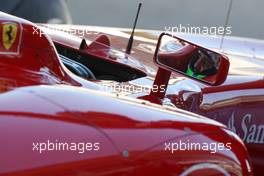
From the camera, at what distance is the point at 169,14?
1060 centimetres

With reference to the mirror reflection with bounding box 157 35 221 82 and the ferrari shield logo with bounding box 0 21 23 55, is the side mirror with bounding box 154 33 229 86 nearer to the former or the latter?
the mirror reflection with bounding box 157 35 221 82

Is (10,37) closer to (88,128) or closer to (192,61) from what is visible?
(192,61)

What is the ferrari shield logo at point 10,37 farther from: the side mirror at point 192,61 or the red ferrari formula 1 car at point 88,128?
the side mirror at point 192,61

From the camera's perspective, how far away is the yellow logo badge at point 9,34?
2373 millimetres

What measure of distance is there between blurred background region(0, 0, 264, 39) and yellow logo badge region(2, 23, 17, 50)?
7.77m

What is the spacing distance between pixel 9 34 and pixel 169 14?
832cm

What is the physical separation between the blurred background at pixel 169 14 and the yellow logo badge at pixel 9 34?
777 centimetres

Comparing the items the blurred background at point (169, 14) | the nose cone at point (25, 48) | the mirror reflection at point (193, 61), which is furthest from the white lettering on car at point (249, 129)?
the blurred background at point (169, 14)

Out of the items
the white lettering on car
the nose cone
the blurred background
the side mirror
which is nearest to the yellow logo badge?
the nose cone

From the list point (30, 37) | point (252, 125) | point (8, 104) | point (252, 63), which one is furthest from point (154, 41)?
point (8, 104)

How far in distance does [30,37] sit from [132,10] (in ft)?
26.7

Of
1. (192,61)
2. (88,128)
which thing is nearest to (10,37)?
(192,61)

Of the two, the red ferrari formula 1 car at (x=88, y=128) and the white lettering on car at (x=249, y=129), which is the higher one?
the red ferrari formula 1 car at (x=88, y=128)

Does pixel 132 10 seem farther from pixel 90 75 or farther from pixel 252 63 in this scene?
pixel 90 75
